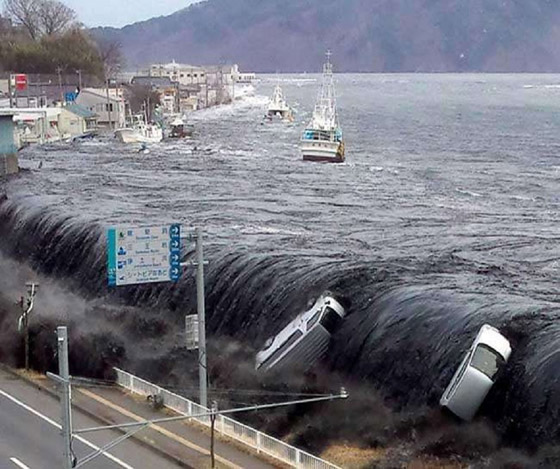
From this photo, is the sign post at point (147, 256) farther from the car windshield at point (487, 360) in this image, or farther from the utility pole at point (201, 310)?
the car windshield at point (487, 360)

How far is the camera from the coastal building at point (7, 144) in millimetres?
49312

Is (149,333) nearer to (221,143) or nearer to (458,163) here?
(458,163)

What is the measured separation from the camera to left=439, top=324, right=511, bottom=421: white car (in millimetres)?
19797

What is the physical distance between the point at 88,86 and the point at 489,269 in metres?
85.2

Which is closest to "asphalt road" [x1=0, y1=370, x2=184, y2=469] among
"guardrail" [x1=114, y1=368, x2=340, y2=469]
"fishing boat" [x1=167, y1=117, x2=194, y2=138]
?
"guardrail" [x1=114, y1=368, x2=340, y2=469]

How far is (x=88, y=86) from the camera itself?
359 feet

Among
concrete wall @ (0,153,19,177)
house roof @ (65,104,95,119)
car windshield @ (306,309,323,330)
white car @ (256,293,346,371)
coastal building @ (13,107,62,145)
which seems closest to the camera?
white car @ (256,293,346,371)

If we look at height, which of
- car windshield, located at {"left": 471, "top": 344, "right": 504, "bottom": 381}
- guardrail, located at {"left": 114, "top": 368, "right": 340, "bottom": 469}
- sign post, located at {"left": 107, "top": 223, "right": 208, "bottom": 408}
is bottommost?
guardrail, located at {"left": 114, "top": 368, "right": 340, "bottom": 469}

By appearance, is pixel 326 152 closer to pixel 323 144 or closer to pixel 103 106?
pixel 323 144

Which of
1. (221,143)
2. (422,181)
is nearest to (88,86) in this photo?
(221,143)

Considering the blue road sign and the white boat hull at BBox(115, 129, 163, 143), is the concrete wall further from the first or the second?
the blue road sign

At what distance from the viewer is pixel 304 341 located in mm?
23594

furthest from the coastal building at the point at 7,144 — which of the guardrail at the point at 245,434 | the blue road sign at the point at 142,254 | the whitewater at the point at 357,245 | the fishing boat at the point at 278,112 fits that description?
the fishing boat at the point at 278,112

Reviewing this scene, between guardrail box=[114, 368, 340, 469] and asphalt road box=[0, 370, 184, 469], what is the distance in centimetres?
155
